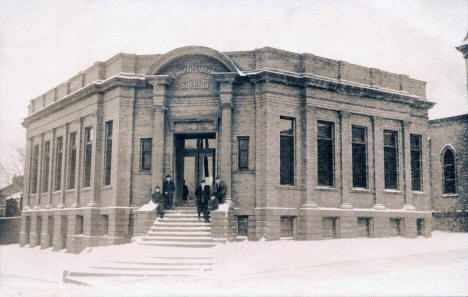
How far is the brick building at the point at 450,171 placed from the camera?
91.8ft

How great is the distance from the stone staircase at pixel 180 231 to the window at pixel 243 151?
2.79 metres

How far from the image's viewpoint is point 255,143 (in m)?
21.3

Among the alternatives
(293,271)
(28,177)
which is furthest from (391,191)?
(28,177)

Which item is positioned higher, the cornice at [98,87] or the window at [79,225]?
the cornice at [98,87]

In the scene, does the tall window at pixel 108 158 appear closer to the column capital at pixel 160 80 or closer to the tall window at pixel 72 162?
the column capital at pixel 160 80

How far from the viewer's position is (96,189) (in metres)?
23.5

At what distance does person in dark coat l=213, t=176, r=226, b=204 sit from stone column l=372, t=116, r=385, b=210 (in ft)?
25.2

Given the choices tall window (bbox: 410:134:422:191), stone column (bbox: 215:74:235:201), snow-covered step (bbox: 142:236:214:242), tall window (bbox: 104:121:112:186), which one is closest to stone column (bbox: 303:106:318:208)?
stone column (bbox: 215:74:235:201)

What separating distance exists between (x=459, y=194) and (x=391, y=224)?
6.39 meters

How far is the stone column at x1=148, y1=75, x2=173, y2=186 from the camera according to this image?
21.6 meters

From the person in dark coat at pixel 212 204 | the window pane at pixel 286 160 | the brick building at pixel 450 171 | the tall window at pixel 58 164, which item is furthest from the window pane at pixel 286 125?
the tall window at pixel 58 164

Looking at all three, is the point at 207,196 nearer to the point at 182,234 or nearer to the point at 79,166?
the point at 182,234

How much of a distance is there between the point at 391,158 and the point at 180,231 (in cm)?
1159

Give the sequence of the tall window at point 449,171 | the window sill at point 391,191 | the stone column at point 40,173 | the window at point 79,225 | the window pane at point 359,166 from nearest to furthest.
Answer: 1. the window pane at point 359,166
2. the window sill at point 391,191
3. the window at point 79,225
4. the tall window at point 449,171
5. the stone column at point 40,173
